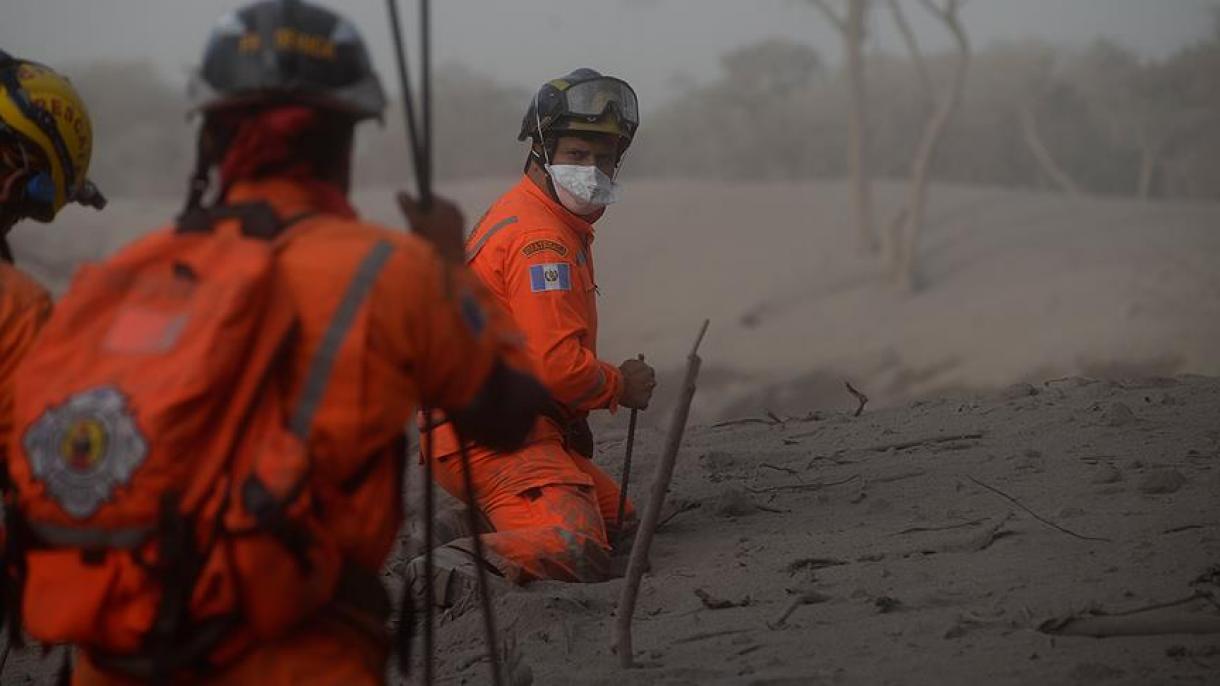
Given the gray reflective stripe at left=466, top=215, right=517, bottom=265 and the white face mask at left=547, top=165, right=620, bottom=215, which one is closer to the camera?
the gray reflective stripe at left=466, top=215, right=517, bottom=265

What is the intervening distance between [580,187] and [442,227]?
10.00ft

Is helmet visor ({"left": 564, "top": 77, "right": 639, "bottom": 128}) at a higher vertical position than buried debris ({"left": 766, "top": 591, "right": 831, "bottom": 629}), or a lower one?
higher

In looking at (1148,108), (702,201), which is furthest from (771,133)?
(702,201)

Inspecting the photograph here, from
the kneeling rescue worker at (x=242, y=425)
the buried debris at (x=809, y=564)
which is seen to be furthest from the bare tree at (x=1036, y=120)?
the kneeling rescue worker at (x=242, y=425)

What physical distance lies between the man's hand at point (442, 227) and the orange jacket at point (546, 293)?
245 centimetres

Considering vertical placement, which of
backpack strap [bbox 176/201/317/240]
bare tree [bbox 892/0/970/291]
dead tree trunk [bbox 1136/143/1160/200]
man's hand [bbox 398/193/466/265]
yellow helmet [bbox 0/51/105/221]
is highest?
yellow helmet [bbox 0/51/105/221]

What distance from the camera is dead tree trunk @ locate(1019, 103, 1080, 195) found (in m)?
36.8

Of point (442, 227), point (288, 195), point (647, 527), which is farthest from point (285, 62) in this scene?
point (647, 527)

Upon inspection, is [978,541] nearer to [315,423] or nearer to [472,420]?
[472,420]

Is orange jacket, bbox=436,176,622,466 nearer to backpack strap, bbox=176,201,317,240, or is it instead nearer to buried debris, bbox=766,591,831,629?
buried debris, bbox=766,591,831,629

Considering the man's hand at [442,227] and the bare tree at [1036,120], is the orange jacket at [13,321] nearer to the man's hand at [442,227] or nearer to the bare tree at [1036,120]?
the man's hand at [442,227]

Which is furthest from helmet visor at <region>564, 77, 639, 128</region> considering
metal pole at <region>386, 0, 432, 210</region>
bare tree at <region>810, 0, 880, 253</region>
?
→ bare tree at <region>810, 0, 880, 253</region>

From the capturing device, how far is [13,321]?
3.11m

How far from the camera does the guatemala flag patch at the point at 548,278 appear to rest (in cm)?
543
